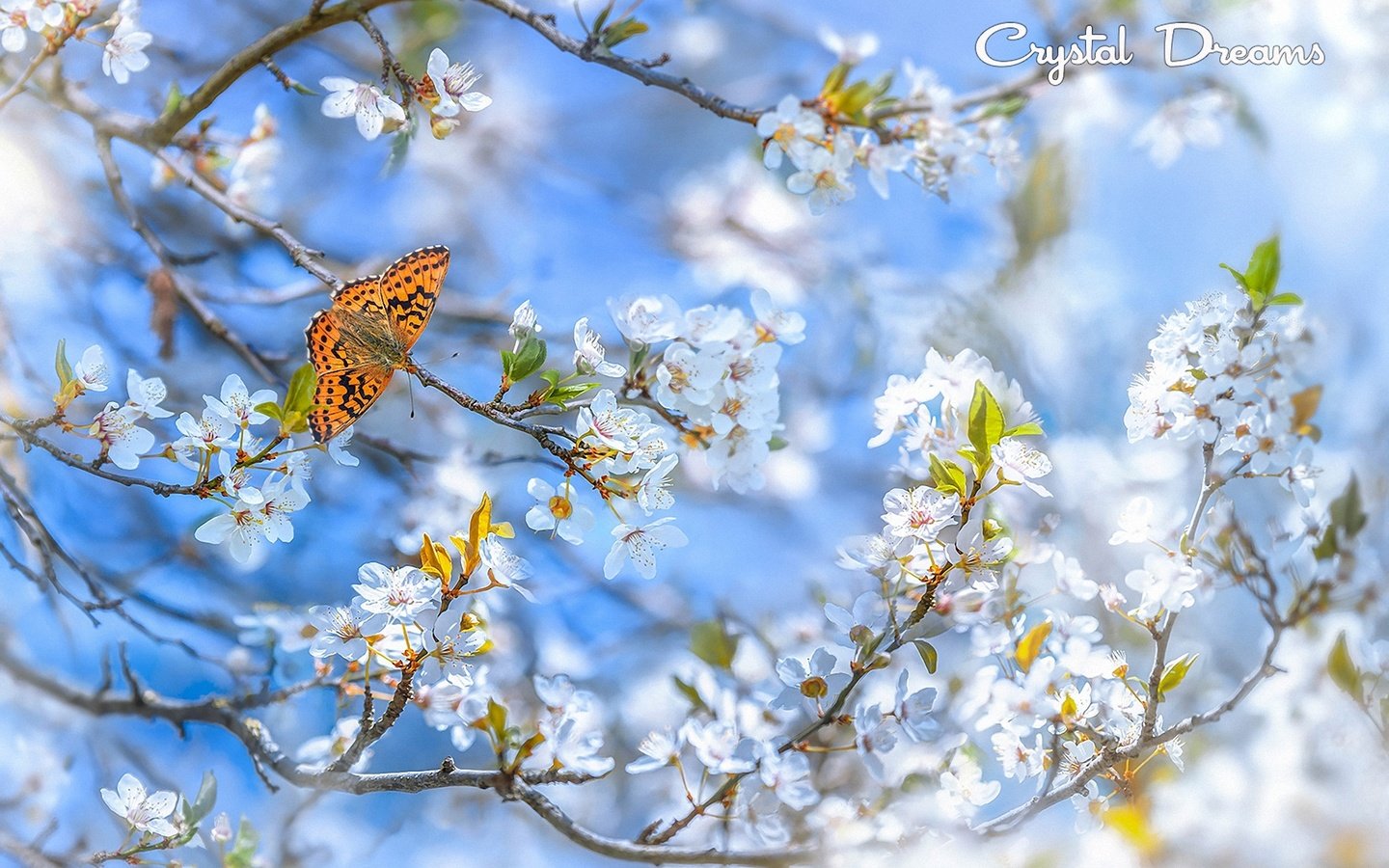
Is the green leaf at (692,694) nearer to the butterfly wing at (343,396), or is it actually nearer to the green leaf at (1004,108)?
the butterfly wing at (343,396)

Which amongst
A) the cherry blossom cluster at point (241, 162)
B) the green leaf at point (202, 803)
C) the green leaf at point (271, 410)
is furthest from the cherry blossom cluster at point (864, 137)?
the green leaf at point (202, 803)

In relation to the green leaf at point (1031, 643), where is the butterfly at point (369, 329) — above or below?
above

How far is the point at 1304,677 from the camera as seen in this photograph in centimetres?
63

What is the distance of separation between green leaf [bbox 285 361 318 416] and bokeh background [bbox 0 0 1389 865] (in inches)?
9.6

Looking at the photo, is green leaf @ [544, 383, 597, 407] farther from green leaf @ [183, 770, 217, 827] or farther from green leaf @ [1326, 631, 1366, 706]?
green leaf @ [1326, 631, 1366, 706]

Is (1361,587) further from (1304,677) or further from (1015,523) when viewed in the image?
(1015,523)

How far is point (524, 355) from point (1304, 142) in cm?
76

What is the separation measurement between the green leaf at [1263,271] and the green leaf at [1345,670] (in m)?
0.23

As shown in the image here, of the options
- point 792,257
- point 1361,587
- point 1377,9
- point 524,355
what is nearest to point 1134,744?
point 1361,587

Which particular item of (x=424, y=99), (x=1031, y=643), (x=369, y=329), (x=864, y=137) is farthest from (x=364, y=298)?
(x=1031, y=643)

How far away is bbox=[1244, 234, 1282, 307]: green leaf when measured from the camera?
475mm

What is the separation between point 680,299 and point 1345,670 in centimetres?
59

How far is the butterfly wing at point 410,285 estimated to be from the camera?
498mm

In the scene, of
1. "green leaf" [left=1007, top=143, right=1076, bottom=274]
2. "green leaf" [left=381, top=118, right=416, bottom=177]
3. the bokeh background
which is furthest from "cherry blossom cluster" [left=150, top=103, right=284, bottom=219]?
"green leaf" [left=1007, top=143, right=1076, bottom=274]
